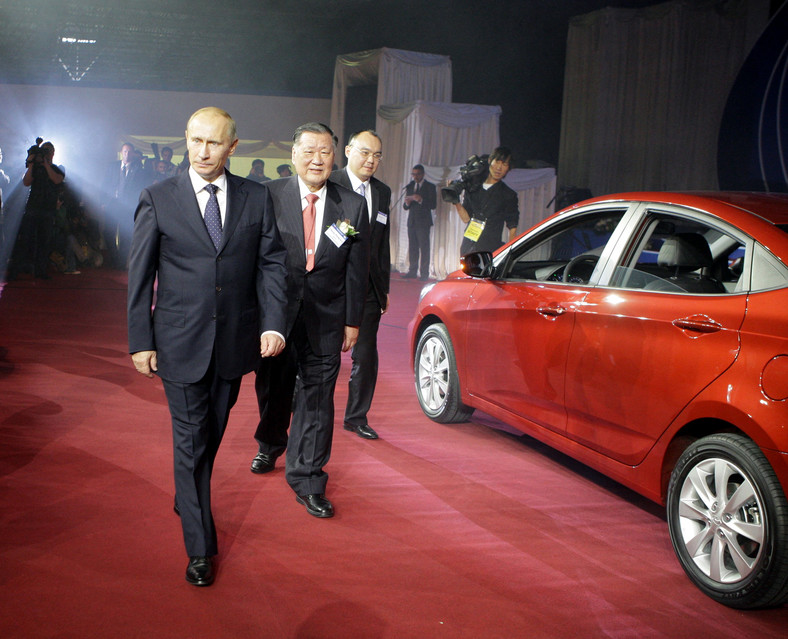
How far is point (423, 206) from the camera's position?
14930mm

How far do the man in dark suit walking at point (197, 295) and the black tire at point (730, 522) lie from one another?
167cm

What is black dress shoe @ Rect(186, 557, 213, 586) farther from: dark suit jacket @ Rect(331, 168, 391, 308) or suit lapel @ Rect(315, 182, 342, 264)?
dark suit jacket @ Rect(331, 168, 391, 308)

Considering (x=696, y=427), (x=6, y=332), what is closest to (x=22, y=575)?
(x=696, y=427)

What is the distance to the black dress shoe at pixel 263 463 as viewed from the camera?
3.84 m

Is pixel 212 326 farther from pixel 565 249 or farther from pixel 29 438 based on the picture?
pixel 565 249

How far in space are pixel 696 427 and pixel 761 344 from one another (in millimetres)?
485

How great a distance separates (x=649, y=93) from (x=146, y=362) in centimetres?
1379

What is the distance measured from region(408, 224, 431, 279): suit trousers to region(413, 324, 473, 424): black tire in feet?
32.9

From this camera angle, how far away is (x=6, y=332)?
292 inches

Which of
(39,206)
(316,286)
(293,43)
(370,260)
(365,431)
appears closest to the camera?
(316,286)

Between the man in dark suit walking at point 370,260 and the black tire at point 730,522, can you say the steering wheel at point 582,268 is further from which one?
the black tire at point 730,522

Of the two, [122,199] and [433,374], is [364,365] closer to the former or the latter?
[433,374]

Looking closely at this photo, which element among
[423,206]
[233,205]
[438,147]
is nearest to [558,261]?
[233,205]

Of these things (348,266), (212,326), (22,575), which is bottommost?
(22,575)
